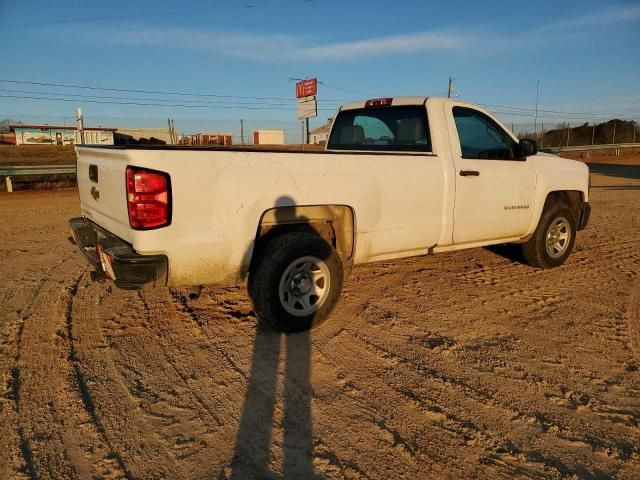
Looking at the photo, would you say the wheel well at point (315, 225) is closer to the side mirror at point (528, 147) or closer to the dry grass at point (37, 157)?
the side mirror at point (528, 147)

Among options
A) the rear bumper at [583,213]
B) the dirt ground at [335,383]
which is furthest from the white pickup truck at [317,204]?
the dirt ground at [335,383]

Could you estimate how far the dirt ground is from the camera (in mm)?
2422

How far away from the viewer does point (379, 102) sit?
534 cm

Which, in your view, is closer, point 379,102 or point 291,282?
point 291,282

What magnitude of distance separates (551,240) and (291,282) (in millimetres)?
3787

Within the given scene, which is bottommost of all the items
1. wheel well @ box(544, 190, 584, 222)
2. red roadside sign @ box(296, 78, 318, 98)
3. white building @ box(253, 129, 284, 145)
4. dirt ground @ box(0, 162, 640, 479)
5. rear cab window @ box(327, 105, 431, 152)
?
dirt ground @ box(0, 162, 640, 479)

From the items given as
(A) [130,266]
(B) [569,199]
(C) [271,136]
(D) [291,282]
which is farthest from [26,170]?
(C) [271,136]

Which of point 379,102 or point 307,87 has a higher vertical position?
point 307,87

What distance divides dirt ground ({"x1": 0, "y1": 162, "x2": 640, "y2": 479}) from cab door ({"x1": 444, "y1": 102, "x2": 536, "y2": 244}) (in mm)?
687

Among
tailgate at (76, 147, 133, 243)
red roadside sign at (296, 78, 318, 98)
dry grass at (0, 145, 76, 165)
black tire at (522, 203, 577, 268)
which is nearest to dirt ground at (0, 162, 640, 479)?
black tire at (522, 203, 577, 268)

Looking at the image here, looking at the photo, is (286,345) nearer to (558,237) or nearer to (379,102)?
(379,102)

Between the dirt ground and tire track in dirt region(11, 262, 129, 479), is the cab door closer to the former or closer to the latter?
the dirt ground

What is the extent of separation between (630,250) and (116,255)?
22.8 ft

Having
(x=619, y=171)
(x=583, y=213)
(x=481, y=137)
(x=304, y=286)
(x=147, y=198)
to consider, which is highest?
(x=481, y=137)
